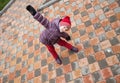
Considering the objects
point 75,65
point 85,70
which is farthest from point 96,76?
point 75,65

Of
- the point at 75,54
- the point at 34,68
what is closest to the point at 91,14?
the point at 75,54

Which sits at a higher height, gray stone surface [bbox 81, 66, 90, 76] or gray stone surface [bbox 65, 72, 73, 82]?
gray stone surface [bbox 65, 72, 73, 82]

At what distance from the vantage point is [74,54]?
4922mm

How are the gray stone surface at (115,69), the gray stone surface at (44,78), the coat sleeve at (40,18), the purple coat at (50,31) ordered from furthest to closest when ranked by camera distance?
the gray stone surface at (44,78) < the gray stone surface at (115,69) < the purple coat at (50,31) < the coat sleeve at (40,18)

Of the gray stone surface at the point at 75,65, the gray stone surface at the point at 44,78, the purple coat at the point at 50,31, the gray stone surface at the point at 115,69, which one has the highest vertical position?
the purple coat at the point at 50,31

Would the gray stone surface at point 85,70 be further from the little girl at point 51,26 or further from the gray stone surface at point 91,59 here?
the little girl at point 51,26

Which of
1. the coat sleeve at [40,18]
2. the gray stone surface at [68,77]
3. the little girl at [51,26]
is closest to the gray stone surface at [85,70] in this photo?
the gray stone surface at [68,77]

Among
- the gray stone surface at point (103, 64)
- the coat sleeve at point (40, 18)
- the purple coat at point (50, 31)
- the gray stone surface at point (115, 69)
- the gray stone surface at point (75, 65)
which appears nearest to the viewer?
the coat sleeve at point (40, 18)

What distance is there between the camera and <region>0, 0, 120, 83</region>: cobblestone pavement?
4.46 meters

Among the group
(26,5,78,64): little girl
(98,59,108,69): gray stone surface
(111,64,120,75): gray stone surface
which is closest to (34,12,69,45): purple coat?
(26,5,78,64): little girl

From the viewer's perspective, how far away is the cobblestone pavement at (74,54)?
176 inches

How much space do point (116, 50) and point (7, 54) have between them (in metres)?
3.13

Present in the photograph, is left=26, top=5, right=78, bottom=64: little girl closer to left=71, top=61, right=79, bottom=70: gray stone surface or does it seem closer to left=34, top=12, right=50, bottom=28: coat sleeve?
left=34, top=12, right=50, bottom=28: coat sleeve

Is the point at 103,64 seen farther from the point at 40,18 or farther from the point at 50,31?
the point at 40,18
